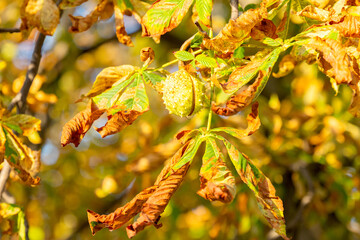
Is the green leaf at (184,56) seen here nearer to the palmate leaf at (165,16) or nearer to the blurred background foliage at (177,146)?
the palmate leaf at (165,16)

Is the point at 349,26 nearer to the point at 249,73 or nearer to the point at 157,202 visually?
the point at 249,73

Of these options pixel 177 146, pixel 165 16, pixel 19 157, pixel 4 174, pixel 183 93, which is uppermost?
pixel 165 16

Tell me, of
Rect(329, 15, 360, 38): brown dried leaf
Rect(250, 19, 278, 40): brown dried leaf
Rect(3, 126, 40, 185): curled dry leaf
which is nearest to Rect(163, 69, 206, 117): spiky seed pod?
Rect(250, 19, 278, 40): brown dried leaf

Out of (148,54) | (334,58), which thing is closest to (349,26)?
(334,58)

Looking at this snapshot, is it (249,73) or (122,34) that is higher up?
(249,73)

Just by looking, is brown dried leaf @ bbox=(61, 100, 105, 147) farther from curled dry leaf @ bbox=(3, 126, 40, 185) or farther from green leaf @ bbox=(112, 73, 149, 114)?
curled dry leaf @ bbox=(3, 126, 40, 185)

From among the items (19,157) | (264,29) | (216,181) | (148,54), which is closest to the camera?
(216,181)
